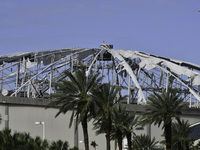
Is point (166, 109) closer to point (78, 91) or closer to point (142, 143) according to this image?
point (78, 91)

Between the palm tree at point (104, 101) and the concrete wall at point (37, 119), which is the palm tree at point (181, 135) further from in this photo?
the concrete wall at point (37, 119)

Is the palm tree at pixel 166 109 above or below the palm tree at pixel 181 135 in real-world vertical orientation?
above

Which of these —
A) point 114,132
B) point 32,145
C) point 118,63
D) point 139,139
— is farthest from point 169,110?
point 118,63

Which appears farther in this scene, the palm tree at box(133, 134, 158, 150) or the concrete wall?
the concrete wall

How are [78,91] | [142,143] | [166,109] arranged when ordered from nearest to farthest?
[78,91], [166,109], [142,143]

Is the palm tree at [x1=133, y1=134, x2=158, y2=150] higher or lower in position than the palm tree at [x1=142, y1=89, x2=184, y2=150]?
lower

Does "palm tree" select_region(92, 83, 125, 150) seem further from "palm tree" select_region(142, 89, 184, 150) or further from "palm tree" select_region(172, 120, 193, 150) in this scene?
"palm tree" select_region(172, 120, 193, 150)

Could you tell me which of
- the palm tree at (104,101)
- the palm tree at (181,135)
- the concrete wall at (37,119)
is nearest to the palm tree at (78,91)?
the palm tree at (104,101)

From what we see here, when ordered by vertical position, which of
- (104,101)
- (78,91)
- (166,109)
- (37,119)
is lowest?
(37,119)

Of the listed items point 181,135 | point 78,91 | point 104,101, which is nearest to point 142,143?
point 181,135

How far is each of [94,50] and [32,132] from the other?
2354 centimetres

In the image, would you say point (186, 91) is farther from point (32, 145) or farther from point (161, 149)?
point (32, 145)

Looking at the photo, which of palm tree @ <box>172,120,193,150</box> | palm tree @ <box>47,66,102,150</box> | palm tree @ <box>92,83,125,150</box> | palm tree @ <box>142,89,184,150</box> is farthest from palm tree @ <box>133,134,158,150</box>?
palm tree @ <box>47,66,102,150</box>

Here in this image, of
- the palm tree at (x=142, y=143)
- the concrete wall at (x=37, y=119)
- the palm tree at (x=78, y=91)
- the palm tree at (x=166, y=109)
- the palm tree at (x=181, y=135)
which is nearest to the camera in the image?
the palm tree at (x=78, y=91)
